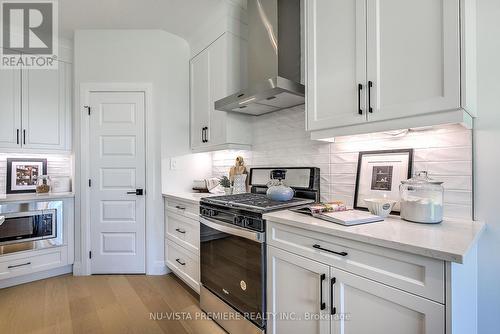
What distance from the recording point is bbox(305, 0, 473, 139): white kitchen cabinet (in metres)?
1.06

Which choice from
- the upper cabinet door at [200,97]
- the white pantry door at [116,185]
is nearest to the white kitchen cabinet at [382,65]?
the upper cabinet door at [200,97]

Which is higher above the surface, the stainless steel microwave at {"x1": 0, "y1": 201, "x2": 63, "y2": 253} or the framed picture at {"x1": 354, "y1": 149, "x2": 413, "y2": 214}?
the framed picture at {"x1": 354, "y1": 149, "x2": 413, "y2": 214}

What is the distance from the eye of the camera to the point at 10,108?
9.00ft

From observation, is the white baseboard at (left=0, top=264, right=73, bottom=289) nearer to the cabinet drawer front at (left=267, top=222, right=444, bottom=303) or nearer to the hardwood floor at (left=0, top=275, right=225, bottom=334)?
the hardwood floor at (left=0, top=275, right=225, bottom=334)

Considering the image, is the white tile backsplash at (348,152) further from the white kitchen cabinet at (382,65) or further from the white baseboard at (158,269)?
the white baseboard at (158,269)

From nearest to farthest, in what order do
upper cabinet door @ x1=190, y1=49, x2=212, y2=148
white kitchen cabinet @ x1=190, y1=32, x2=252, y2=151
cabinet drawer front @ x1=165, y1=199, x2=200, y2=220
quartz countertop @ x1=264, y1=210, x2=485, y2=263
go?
quartz countertop @ x1=264, y1=210, x2=485, y2=263 < cabinet drawer front @ x1=165, y1=199, x2=200, y2=220 < white kitchen cabinet @ x1=190, y1=32, x2=252, y2=151 < upper cabinet door @ x1=190, y1=49, x2=212, y2=148

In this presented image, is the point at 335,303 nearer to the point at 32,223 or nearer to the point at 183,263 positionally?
the point at 183,263

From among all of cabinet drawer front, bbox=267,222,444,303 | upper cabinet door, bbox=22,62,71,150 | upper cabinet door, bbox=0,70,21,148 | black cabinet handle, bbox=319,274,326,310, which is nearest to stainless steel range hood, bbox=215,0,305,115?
cabinet drawer front, bbox=267,222,444,303

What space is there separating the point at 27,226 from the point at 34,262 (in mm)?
391

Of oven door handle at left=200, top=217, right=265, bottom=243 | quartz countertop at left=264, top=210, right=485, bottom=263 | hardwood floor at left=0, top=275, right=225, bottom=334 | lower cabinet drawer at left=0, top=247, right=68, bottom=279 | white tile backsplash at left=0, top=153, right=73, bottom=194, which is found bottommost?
hardwood floor at left=0, top=275, right=225, bottom=334

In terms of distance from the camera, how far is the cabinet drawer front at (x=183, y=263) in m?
2.22

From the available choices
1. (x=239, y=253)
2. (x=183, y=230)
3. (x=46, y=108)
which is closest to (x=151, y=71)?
(x=46, y=108)

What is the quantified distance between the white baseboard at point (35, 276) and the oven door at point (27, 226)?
0.40m

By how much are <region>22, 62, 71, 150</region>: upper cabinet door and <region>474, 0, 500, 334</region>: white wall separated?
383cm
